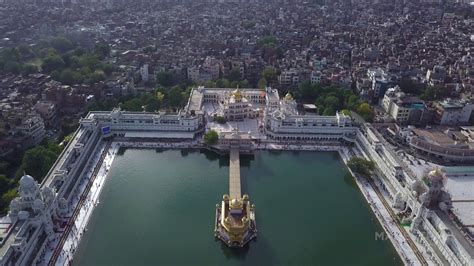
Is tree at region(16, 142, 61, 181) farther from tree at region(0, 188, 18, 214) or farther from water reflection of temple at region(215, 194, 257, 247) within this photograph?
water reflection of temple at region(215, 194, 257, 247)

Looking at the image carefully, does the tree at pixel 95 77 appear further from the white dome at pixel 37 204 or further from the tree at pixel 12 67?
the white dome at pixel 37 204

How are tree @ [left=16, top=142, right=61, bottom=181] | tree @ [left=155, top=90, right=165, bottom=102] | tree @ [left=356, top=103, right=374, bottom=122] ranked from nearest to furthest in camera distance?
tree @ [left=16, top=142, right=61, bottom=181], tree @ [left=356, top=103, right=374, bottom=122], tree @ [left=155, top=90, right=165, bottom=102]

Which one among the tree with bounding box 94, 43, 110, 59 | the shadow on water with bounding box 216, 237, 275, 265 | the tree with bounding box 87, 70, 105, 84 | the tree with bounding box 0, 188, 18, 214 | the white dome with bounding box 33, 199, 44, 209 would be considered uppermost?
the tree with bounding box 94, 43, 110, 59

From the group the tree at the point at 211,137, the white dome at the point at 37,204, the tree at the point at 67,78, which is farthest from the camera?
the tree at the point at 67,78

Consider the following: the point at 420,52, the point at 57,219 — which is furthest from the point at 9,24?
the point at 420,52

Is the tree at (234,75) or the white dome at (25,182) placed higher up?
the white dome at (25,182)

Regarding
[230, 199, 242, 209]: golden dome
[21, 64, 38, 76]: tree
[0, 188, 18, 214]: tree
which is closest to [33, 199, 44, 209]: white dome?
[0, 188, 18, 214]: tree

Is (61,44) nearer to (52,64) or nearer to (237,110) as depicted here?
(52,64)

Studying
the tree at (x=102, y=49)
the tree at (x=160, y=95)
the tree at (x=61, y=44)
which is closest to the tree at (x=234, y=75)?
the tree at (x=160, y=95)
